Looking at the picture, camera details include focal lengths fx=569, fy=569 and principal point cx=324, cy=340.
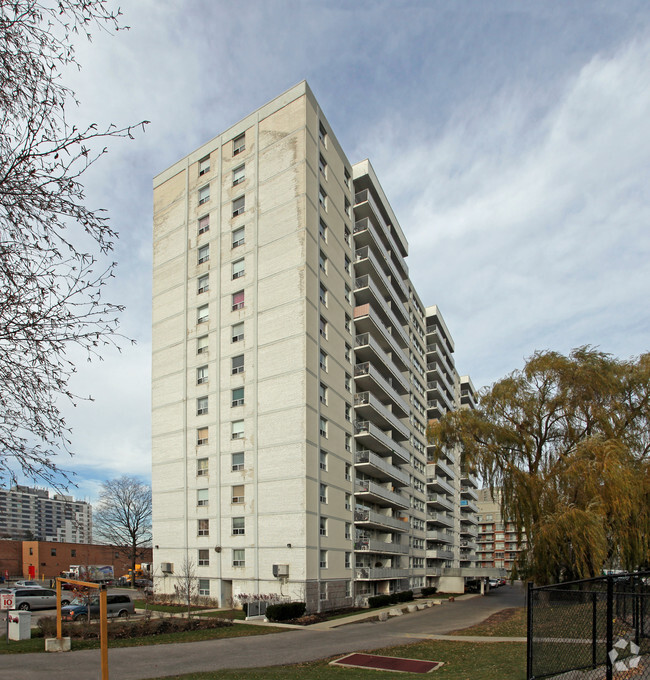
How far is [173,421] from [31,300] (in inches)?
1538

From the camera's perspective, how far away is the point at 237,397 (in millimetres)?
40250

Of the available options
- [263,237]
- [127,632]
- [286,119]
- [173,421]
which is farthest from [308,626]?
[286,119]

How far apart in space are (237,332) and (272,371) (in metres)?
4.83

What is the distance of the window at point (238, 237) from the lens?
42.8m

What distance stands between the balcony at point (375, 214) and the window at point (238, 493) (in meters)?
26.1

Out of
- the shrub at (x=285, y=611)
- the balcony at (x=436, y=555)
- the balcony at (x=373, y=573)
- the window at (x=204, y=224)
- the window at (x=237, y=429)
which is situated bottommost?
the balcony at (x=436, y=555)

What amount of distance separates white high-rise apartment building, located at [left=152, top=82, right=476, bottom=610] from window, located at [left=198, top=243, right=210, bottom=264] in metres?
0.17

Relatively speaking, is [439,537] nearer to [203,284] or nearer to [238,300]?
[238,300]

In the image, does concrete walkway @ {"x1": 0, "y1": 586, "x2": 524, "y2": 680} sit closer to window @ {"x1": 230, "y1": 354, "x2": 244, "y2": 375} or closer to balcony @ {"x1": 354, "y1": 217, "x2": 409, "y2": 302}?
window @ {"x1": 230, "y1": 354, "x2": 244, "y2": 375}

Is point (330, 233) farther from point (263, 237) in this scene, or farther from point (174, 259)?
point (174, 259)

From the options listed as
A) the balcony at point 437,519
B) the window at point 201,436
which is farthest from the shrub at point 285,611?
the balcony at point 437,519

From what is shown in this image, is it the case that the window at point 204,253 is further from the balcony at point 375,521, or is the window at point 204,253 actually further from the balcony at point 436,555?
the balcony at point 436,555

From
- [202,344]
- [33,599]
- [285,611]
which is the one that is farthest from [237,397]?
[33,599]

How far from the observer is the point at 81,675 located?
1614cm
